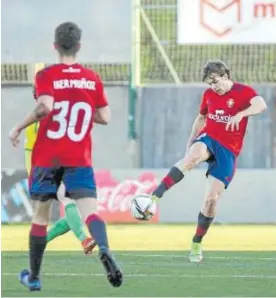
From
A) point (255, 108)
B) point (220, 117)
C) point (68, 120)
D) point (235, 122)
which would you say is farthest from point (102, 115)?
point (220, 117)

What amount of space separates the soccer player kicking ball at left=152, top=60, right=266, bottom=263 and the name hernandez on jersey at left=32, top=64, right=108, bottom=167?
11.2ft

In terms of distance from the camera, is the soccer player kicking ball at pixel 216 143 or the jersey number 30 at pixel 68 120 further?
the soccer player kicking ball at pixel 216 143

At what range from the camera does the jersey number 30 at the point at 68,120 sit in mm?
8992

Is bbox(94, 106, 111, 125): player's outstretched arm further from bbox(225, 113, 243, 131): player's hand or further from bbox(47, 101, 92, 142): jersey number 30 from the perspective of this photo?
bbox(225, 113, 243, 131): player's hand

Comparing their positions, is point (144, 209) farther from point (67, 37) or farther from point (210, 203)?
point (67, 37)

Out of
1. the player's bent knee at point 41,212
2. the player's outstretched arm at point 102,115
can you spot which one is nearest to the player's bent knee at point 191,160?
the player's outstretched arm at point 102,115

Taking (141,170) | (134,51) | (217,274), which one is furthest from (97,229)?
(134,51)

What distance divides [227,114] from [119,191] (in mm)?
7652

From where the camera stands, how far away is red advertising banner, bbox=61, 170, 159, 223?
20.0 meters

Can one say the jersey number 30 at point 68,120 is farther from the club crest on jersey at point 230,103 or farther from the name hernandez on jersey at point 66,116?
the club crest on jersey at point 230,103

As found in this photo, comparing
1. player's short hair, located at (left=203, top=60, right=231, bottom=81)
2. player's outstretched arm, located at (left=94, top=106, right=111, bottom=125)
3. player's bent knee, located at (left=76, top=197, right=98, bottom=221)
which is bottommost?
player's bent knee, located at (left=76, top=197, right=98, bottom=221)

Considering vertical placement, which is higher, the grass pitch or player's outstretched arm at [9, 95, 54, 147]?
player's outstretched arm at [9, 95, 54, 147]

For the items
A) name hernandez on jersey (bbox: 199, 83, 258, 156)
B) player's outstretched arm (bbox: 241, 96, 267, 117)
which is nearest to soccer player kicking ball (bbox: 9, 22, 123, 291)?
player's outstretched arm (bbox: 241, 96, 267, 117)

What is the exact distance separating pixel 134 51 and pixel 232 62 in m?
1.63
